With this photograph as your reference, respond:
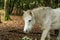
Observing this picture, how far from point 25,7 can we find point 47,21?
9.01 meters

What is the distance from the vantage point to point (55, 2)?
364 inches

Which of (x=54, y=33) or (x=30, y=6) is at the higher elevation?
(x=30, y=6)

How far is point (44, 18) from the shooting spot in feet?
19.8

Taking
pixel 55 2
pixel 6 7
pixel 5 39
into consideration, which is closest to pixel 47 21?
pixel 5 39

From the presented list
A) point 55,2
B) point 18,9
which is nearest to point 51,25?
point 55,2

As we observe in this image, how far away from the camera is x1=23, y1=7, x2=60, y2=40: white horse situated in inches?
223

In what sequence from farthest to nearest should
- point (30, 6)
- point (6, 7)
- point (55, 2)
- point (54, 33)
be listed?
point (30, 6) < point (6, 7) < point (55, 2) < point (54, 33)

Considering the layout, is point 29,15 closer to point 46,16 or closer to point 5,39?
point 46,16

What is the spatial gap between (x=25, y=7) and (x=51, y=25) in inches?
352

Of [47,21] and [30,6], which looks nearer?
[47,21]

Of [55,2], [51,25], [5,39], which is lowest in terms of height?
[5,39]

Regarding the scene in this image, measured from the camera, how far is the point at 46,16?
606cm

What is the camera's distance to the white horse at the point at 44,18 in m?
5.66

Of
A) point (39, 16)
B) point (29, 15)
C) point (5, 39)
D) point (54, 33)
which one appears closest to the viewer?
point (29, 15)
